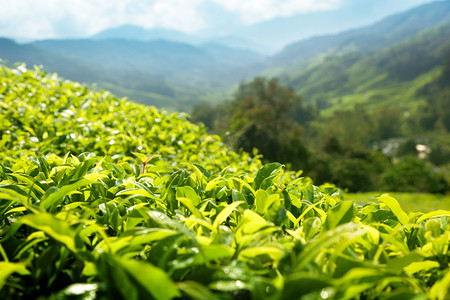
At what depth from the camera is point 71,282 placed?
1051mm

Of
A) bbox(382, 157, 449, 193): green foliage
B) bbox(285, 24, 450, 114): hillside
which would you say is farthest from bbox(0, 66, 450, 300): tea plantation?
bbox(285, 24, 450, 114): hillside

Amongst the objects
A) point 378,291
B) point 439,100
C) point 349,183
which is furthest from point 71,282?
point 439,100

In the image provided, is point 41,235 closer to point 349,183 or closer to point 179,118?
point 179,118

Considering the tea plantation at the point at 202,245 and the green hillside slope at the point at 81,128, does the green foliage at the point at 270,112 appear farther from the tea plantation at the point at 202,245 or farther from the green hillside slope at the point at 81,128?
the tea plantation at the point at 202,245

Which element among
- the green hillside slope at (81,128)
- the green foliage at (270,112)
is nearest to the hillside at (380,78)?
the green foliage at (270,112)

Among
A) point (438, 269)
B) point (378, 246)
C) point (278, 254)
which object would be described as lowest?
point (438, 269)

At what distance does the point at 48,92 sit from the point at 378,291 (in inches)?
197

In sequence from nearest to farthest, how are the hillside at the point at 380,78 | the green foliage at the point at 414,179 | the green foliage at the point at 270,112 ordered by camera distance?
the green foliage at the point at 414,179
the green foliage at the point at 270,112
the hillside at the point at 380,78

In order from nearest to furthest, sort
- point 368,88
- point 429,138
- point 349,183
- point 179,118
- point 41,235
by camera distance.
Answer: point 41,235 → point 179,118 → point 349,183 → point 429,138 → point 368,88

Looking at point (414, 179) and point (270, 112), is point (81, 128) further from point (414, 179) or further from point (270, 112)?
point (270, 112)

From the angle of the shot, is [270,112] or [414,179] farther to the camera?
[270,112]

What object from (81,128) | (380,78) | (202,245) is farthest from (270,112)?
(380,78)

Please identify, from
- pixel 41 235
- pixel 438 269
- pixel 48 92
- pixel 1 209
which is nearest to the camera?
pixel 41 235

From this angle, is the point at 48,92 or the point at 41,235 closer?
the point at 41,235
